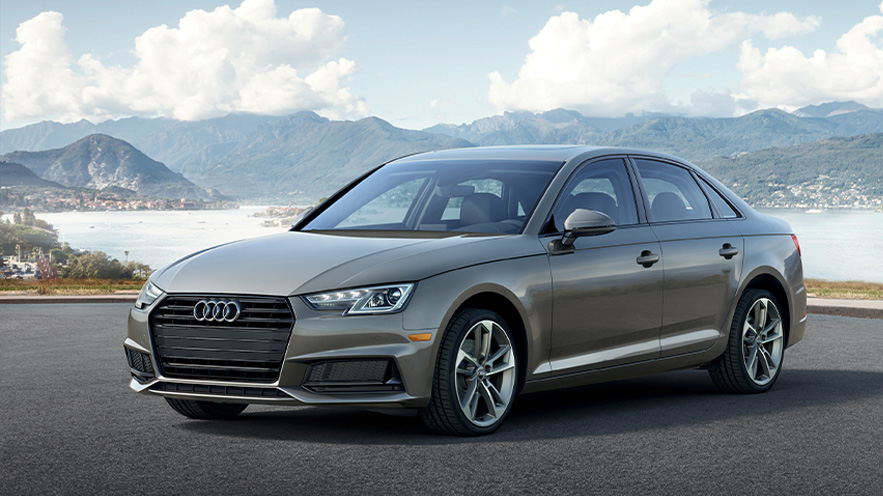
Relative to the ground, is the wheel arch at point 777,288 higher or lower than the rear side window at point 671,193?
lower

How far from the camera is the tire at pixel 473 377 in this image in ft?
18.5

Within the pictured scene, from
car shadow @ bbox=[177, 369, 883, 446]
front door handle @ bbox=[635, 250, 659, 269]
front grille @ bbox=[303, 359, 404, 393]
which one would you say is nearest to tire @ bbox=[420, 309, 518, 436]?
car shadow @ bbox=[177, 369, 883, 446]

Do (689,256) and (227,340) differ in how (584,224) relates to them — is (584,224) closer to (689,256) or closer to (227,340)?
(689,256)

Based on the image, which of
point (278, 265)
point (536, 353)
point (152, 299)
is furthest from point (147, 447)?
point (536, 353)

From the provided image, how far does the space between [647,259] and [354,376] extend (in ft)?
8.02

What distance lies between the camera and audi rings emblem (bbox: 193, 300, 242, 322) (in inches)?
216

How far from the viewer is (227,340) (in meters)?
5.52

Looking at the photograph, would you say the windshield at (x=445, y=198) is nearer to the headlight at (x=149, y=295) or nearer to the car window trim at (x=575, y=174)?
the car window trim at (x=575, y=174)

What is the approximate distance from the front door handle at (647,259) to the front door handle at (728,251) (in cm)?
93

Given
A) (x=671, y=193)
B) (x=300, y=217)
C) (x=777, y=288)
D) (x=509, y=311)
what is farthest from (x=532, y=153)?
(x=777, y=288)

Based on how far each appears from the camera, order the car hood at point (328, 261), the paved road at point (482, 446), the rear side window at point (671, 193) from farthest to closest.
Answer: the rear side window at point (671, 193)
the car hood at point (328, 261)
the paved road at point (482, 446)

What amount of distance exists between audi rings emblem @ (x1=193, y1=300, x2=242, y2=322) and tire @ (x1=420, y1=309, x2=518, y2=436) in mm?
1133

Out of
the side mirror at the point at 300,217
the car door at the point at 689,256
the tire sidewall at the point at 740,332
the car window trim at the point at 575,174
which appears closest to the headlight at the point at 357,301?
the car window trim at the point at 575,174

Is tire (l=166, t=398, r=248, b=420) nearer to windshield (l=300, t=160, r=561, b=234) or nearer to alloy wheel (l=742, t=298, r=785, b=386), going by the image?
windshield (l=300, t=160, r=561, b=234)
